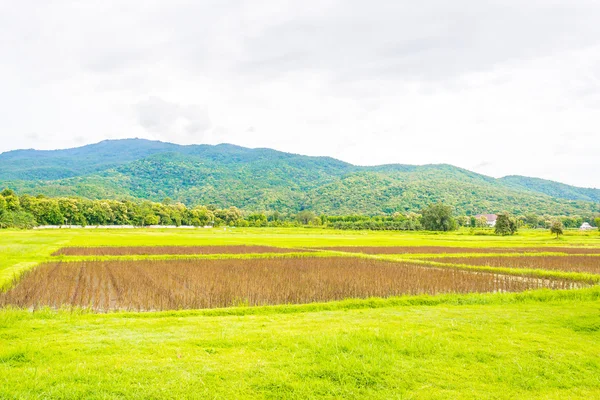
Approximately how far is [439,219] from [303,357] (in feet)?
350

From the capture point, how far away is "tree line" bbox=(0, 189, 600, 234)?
298ft

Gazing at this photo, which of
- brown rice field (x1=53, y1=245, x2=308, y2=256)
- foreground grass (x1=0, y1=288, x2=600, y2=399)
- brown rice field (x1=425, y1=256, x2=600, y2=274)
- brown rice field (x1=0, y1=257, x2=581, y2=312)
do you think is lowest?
brown rice field (x1=425, y1=256, x2=600, y2=274)

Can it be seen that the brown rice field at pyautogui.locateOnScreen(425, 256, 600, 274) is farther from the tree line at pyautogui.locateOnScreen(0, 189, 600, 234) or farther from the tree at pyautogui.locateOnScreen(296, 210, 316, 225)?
the tree at pyautogui.locateOnScreen(296, 210, 316, 225)

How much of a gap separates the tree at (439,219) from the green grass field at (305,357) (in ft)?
332

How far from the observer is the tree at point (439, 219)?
A: 107m

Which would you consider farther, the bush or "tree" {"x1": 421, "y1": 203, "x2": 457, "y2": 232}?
"tree" {"x1": 421, "y1": 203, "x2": 457, "y2": 232}

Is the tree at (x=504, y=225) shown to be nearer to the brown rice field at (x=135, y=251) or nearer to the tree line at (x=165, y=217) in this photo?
the tree line at (x=165, y=217)

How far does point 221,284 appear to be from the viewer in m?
16.5

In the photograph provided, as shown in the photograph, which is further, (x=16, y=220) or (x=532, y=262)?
(x=16, y=220)

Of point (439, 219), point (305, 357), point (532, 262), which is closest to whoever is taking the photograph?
point (305, 357)

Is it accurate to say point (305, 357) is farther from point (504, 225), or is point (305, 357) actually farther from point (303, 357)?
point (504, 225)

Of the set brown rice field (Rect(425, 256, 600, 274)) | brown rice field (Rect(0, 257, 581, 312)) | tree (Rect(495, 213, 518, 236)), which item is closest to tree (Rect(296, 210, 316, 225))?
tree (Rect(495, 213, 518, 236))

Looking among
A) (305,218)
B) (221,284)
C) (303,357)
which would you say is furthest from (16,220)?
(303,357)

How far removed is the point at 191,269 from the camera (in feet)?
70.5
